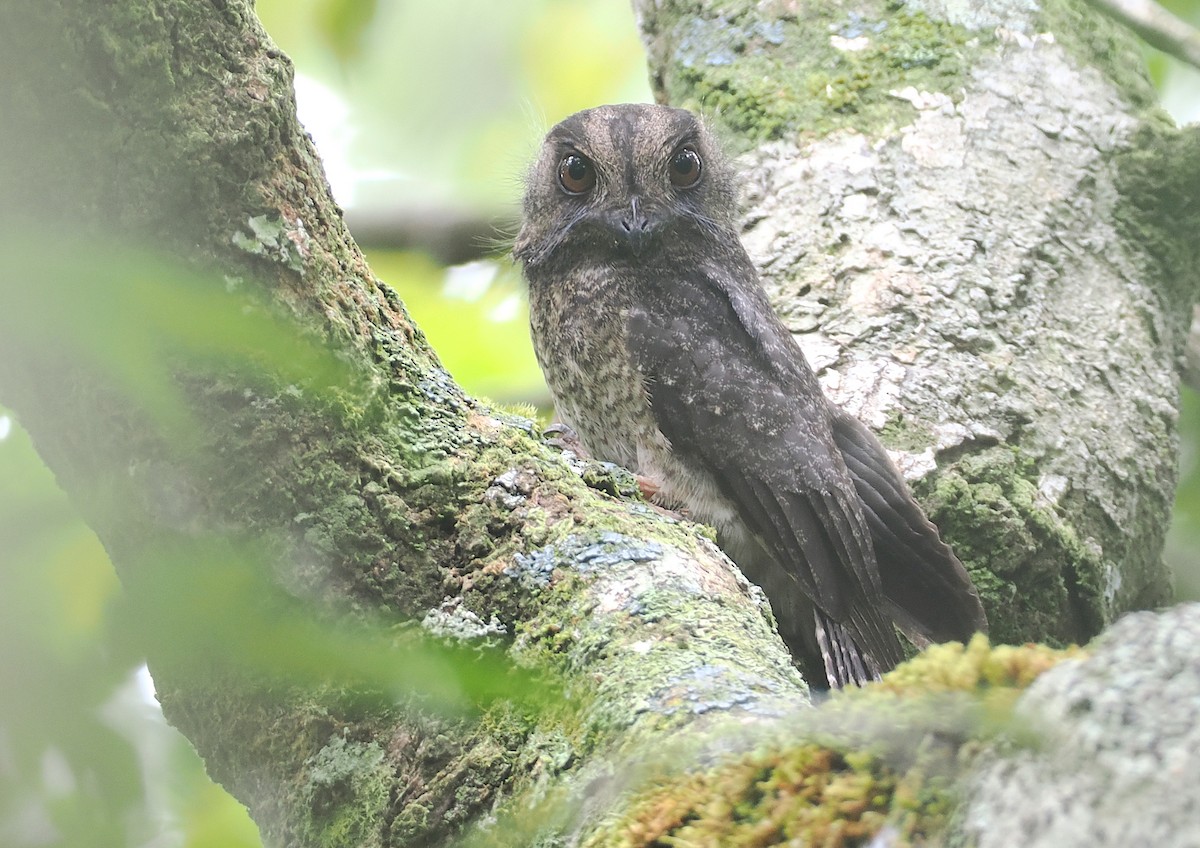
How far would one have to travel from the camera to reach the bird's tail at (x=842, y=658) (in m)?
2.93

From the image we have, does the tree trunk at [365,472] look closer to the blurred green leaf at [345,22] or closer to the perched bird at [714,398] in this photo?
the perched bird at [714,398]

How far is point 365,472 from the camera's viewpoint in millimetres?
1865

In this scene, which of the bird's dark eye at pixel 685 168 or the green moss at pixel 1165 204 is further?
the bird's dark eye at pixel 685 168

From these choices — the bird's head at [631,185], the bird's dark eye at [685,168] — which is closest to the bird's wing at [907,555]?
the bird's head at [631,185]

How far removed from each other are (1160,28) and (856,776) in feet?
7.96

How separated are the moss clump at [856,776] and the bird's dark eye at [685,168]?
9.45ft

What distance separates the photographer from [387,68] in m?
5.74

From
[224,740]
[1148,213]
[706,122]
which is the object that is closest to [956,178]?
[1148,213]

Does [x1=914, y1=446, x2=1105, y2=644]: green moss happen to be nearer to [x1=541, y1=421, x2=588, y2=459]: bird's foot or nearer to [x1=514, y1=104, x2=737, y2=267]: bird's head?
[x1=541, y1=421, x2=588, y2=459]: bird's foot

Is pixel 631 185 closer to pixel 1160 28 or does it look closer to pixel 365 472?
pixel 1160 28

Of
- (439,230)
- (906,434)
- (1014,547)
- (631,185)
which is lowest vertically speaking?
(1014,547)

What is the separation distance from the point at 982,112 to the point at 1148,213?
64cm

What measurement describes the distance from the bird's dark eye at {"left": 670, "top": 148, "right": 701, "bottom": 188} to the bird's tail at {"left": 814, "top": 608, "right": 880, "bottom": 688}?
5.21 feet

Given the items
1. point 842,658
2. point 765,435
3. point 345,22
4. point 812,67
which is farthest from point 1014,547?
point 345,22
